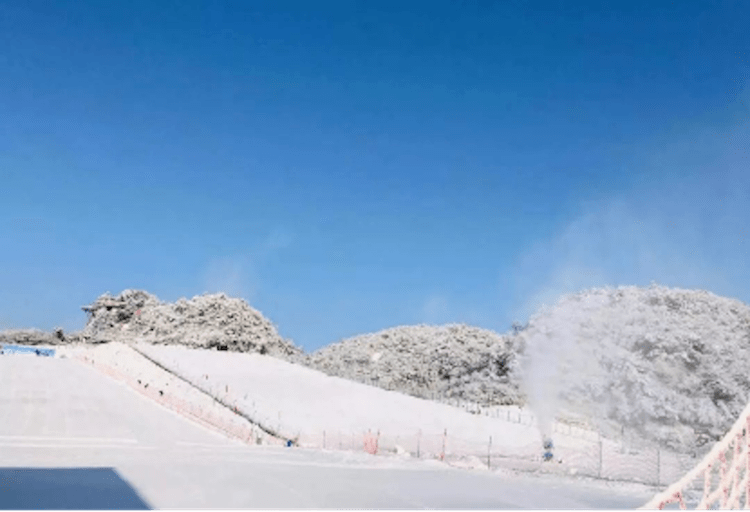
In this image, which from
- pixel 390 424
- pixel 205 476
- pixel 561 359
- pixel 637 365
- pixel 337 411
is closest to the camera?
pixel 205 476

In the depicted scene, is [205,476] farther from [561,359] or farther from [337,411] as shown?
[561,359]

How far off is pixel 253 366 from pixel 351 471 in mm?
29108

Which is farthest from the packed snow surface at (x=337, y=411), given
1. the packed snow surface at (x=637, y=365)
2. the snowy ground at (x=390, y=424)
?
the packed snow surface at (x=637, y=365)

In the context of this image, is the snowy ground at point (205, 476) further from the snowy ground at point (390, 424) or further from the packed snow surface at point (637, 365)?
the packed snow surface at point (637, 365)

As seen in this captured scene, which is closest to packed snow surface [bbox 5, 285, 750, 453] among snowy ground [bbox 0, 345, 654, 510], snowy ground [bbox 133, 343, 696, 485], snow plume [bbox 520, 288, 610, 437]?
snow plume [bbox 520, 288, 610, 437]

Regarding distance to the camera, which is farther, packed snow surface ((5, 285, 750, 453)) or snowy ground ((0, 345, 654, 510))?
packed snow surface ((5, 285, 750, 453))

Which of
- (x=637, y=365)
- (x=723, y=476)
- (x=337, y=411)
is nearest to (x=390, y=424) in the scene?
(x=337, y=411)

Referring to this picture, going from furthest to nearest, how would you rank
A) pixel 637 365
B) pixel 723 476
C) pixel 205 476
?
pixel 637 365
pixel 205 476
pixel 723 476

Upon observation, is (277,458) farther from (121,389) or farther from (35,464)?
(121,389)

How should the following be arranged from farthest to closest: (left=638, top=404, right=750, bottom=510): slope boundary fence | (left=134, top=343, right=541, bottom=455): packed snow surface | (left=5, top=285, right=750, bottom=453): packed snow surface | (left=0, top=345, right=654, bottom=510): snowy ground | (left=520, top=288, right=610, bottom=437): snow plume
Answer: (left=520, top=288, right=610, bottom=437): snow plume → (left=134, top=343, right=541, bottom=455): packed snow surface → (left=5, top=285, right=750, bottom=453): packed snow surface → (left=0, top=345, right=654, bottom=510): snowy ground → (left=638, top=404, right=750, bottom=510): slope boundary fence

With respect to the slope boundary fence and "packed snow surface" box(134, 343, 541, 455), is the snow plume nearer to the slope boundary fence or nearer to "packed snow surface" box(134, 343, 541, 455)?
"packed snow surface" box(134, 343, 541, 455)

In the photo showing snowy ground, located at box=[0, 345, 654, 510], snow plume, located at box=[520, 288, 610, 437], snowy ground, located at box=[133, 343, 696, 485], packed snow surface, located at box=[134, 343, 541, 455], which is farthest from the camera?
snow plume, located at box=[520, 288, 610, 437]

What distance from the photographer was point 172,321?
69.2m

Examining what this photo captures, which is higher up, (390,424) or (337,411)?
(337,411)
